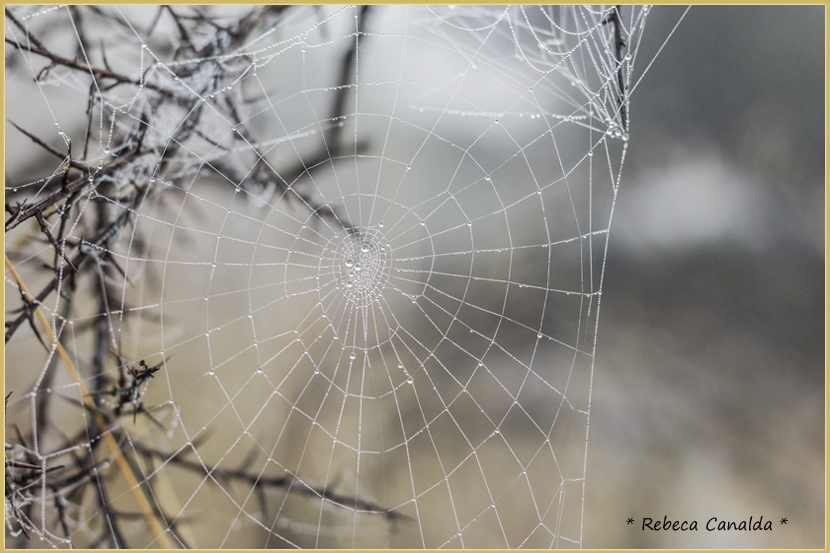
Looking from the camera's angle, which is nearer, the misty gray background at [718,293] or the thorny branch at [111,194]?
the misty gray background at [718,293]

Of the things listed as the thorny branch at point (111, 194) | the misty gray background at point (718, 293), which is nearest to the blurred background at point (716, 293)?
the misty gray background at point (718, 293)

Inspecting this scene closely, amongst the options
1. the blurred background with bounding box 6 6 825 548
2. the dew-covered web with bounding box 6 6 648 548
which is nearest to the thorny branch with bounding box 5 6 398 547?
the dew-covered web with bounding box 6 6 648 548

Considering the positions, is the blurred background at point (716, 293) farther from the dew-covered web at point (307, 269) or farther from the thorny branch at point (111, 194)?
the thorny branch at point (111, 194)

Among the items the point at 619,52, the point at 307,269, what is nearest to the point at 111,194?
the point at 307,269

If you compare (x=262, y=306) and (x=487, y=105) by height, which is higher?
(x=487, y=105)

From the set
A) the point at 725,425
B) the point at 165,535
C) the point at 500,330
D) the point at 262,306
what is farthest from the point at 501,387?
the point at 165,535

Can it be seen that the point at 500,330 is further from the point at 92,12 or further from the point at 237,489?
the point at 92,12
